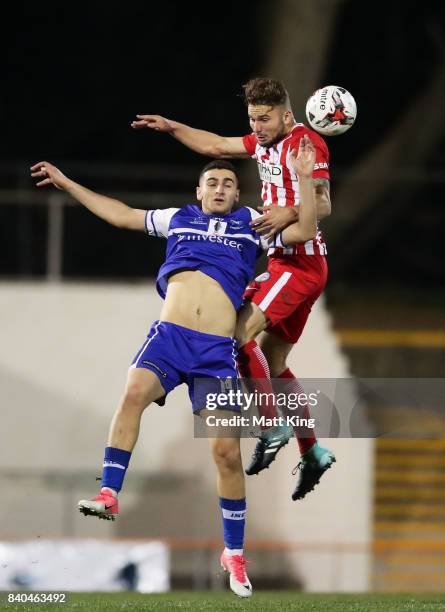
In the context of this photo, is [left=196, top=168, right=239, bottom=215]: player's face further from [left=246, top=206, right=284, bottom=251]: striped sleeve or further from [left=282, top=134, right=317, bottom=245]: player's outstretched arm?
[left=282, top=134, right=317, bottom=245]: player's outstretched arm

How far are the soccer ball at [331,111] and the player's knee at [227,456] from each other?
6.38 feet

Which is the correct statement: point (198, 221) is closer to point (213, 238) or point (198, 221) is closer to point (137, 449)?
point (213, 238)

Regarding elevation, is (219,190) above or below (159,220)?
above

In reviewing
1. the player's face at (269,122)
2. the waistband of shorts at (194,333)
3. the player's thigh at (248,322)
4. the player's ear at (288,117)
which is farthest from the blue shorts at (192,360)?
the player's ear at (288,117)

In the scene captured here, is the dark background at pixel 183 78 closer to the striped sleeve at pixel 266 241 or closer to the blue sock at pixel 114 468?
the striped sleeve at pixel 266 241

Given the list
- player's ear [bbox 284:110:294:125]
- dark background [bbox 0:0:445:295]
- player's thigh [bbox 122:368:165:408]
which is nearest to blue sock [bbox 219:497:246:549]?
player's thigh [bbox 122:368:165:408]

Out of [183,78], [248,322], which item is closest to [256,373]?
[248,322]

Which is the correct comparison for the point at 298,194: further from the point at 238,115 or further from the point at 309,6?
the point at 238,115

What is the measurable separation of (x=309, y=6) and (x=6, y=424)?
245 inches

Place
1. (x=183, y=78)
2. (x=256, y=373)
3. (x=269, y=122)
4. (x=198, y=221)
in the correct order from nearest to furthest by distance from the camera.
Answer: (x=269, y=122) < (x=198, y=221) < (x=256, y=373) < (x=183, y=78)

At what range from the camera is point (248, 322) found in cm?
826

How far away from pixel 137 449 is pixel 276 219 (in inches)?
283

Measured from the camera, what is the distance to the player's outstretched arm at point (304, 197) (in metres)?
7.91

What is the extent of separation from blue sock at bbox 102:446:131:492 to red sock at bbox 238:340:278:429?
97 cm
